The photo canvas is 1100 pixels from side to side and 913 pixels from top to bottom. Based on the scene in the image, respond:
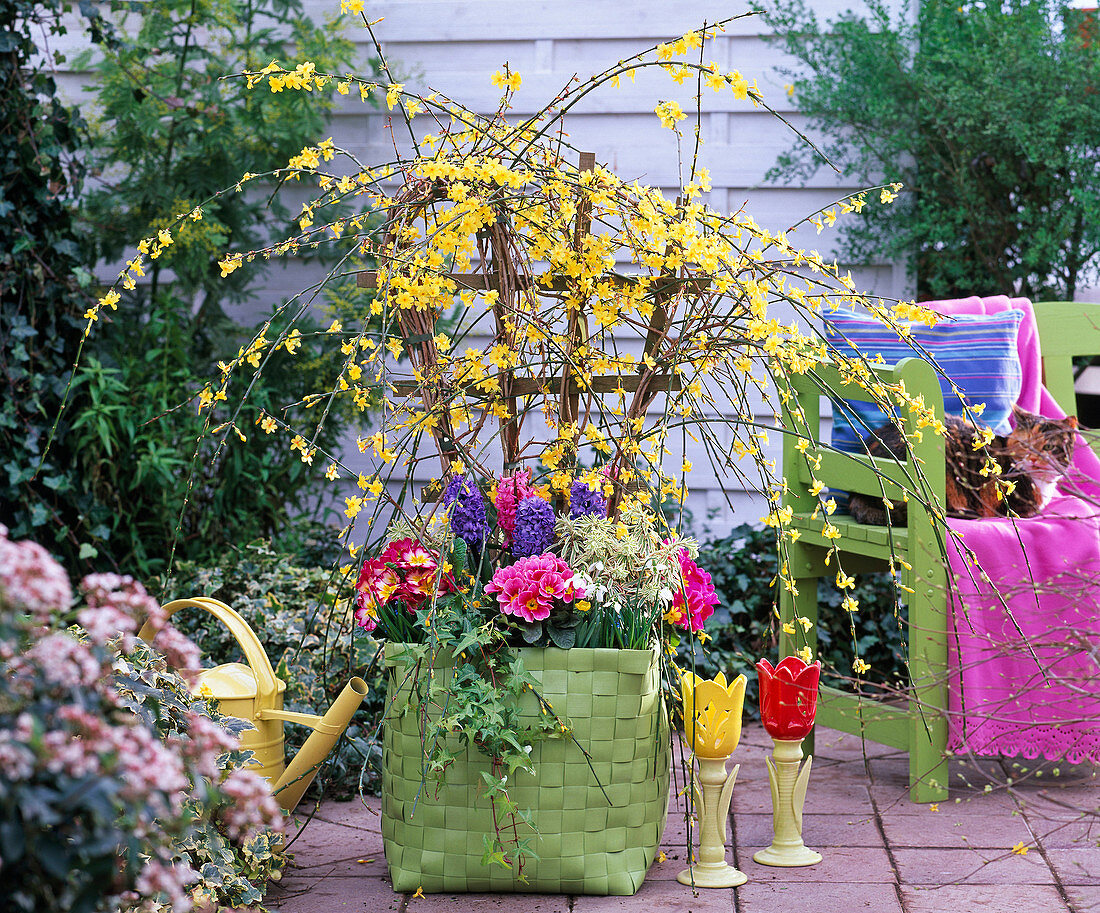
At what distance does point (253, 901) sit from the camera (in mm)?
1669

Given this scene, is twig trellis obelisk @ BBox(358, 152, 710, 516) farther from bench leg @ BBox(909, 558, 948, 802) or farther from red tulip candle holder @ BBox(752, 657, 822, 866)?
bench leg @ BBox(909, 558, 948, 802)

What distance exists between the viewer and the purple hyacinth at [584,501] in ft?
6.15

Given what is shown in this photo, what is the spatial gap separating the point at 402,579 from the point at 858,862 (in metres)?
0.97

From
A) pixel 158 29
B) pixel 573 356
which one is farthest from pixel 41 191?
pixel 573 356

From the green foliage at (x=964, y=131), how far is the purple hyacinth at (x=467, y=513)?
5.42ft

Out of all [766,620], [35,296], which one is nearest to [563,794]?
[766,620]

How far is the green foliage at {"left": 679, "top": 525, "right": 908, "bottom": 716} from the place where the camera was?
9.77 ft

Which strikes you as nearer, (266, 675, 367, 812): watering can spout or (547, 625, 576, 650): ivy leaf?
(547, 625, 576, 650): ivy leaf

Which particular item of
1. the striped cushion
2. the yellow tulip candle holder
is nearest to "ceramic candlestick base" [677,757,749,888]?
the yellow tulip candle holder

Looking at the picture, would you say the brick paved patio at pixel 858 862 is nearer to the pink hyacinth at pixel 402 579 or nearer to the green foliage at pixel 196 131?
the pink hyacinth at pixel 402 579

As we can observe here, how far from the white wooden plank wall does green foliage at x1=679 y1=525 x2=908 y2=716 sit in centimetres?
34

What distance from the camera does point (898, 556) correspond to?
89.0 inches

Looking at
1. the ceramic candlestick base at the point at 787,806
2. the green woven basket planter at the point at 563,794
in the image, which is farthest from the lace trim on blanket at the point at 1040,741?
the green woven basket planter at the point at 563,794

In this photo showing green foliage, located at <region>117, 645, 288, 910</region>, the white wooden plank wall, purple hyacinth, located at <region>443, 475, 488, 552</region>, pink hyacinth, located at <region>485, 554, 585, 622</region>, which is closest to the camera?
green foliage, located at <region>117, 645, 288, 910</region>
